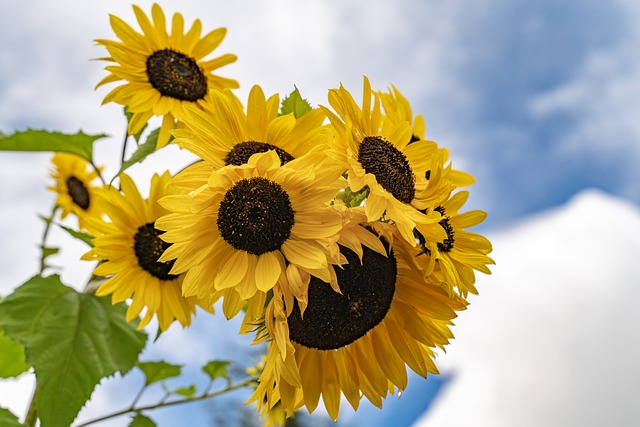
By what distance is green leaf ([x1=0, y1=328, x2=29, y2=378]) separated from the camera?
1038mm

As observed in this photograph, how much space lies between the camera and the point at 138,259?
34.4 inches

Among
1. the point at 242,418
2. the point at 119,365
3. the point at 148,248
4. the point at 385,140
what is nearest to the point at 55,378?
the point at 119,365

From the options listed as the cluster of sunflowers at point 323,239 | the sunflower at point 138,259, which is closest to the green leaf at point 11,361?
the sunflower at point 138,259

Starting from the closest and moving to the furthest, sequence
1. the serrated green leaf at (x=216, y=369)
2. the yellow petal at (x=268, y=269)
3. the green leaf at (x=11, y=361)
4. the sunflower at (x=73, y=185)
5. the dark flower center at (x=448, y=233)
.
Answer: the yellow petal at (x=268, y=269), the dark flower center at (x=448, y=233), the green leaf at (x=11, y=361), the serrated green leaf at (x=216, y=369), the sunflower at (x=73, y=185)

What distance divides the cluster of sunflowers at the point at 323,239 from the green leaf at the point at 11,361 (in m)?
0.56

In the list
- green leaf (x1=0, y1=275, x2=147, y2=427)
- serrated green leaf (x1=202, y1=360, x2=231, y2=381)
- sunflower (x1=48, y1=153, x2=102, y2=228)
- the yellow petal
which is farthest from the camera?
sunflower (x1=48, y1=153, x2=102, y2=228)

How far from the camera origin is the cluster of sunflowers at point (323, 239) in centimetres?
54

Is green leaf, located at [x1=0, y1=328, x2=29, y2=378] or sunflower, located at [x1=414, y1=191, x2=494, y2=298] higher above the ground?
sunflower, located at [x1=414, y1=191, x2=494, y2=298]

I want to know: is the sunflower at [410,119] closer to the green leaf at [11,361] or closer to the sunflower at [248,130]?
the sunflower at [248,130]

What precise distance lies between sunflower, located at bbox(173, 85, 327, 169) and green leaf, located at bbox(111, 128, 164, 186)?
0.69 ft

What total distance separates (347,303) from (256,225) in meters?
0.11

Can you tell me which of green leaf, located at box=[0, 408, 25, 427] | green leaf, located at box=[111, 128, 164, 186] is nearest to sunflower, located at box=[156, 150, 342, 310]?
green leaf, located at box=[111, 128, 164, 186]

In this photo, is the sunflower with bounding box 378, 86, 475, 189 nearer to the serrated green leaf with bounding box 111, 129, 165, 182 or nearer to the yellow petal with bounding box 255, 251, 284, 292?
the yellow petal with bounding box 255, 251, 284, 292

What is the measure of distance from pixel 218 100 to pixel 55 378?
16.6 inches
